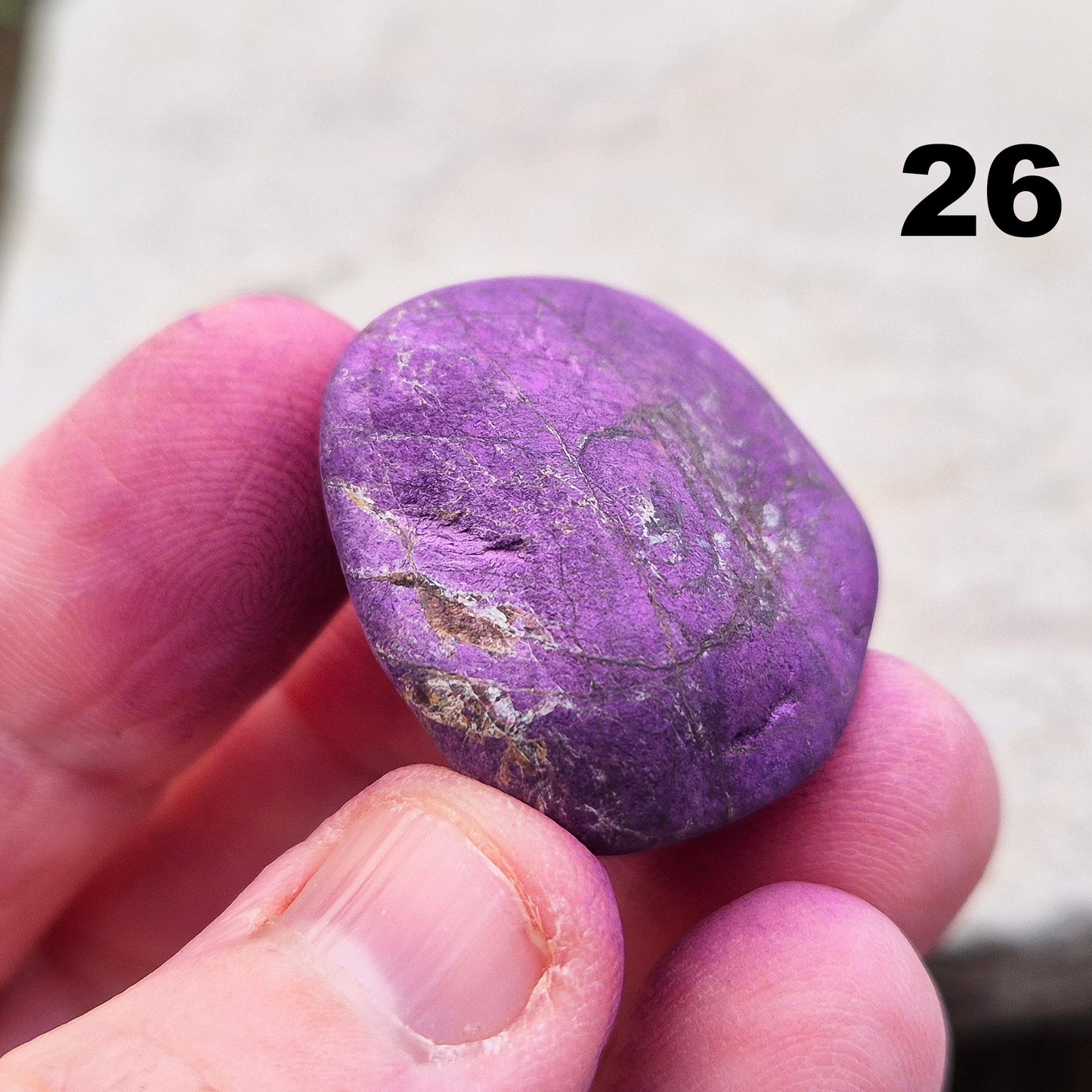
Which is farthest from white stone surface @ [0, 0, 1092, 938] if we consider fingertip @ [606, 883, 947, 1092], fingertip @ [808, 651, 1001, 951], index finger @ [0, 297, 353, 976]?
index finger @ [0, 297, 353, 976]

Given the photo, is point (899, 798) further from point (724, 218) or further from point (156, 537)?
point (724, 218)

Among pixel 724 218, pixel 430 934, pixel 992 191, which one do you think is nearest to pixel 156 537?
pixel 430 934

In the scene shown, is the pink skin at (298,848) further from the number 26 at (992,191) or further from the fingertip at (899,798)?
the number 26 at (992,191)

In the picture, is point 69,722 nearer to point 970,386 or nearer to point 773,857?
point 773,857

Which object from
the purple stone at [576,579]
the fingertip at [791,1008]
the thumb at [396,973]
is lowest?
the fingertip at [791,1008]

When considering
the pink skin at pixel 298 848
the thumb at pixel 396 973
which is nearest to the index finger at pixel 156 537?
the pink skin at pixel 298 848

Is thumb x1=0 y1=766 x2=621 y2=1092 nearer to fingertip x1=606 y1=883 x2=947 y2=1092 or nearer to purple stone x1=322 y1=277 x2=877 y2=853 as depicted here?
purple stone x1=322 y1=277 x2=877 y2=853

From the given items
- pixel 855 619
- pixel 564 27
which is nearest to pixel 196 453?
pixel 855 619
